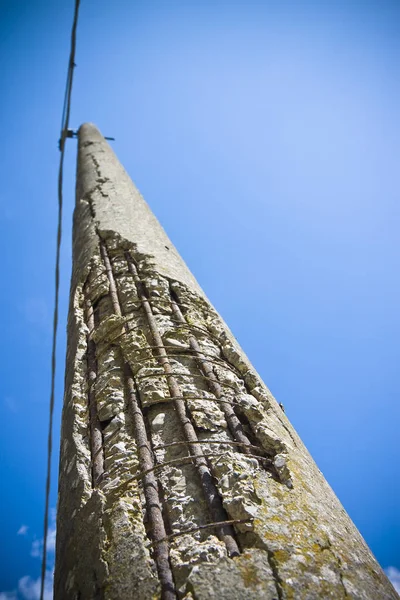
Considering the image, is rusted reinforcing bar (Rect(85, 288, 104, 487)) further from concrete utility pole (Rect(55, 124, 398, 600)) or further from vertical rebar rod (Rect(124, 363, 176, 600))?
vertical rebar rod (Rect(124, 363, 176, 600))

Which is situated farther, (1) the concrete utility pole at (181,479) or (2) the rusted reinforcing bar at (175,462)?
(2) the rusted reinforcing bar at (175,462)

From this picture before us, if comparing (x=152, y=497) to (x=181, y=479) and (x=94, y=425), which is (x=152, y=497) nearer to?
(x=181, y=479)

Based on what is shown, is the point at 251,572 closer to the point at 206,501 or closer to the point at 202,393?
the point at 206,501

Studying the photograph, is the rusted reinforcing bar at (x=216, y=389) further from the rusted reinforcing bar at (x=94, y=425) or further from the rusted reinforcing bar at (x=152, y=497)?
the rusted reinforcing bar at (x=94, y=425)

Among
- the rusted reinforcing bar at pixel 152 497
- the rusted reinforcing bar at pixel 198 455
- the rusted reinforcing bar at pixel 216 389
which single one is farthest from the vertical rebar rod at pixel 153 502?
the rusted reinforcing bar at pixel 216 389

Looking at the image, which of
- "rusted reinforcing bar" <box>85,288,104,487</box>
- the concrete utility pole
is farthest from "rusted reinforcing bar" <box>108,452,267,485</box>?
"rusted reinforcing bar" <box>85,288,104,487</box>

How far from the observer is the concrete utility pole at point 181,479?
1082 millimetres

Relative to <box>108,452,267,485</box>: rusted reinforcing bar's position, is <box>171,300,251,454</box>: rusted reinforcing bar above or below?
above

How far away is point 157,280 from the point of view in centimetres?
261

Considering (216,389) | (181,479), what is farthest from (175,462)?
(216,389)

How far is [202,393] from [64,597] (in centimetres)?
88

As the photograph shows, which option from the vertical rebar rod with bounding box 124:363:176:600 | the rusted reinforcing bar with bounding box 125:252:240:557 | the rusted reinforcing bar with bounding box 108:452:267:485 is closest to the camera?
the vertical rebar rod with bounding box 124:363:176:600

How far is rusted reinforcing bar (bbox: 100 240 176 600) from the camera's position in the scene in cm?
108

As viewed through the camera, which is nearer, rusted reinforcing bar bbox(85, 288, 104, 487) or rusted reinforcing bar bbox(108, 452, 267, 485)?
rusted reinforcing bar bbox(108, 452, 267, 485)
